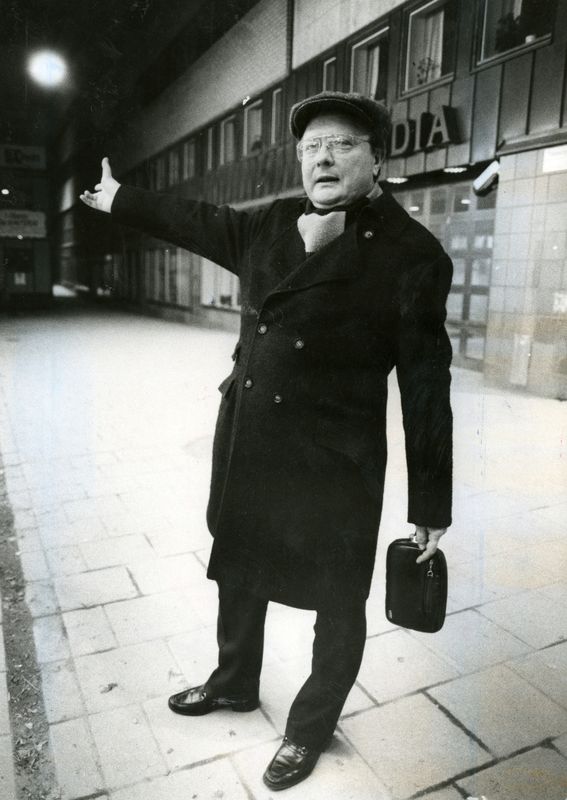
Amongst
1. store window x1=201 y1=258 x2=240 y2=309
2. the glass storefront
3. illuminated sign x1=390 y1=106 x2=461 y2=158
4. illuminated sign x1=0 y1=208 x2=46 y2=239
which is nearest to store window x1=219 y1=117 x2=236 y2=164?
store window x1=201 y1=258 x2=240 y2=309

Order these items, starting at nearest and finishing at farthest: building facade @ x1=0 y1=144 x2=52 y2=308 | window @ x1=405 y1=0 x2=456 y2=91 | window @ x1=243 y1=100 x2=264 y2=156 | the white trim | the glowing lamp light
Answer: the glowing lamp light < window @ x1=405 y1=0 x2=456 y2=91 < the white trim < window @ x1=243 y1=100 x2=264 y2=156 < building facade @ x1=0 y1=144 x2=52 y2=308

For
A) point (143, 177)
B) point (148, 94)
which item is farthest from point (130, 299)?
point (148, 94)

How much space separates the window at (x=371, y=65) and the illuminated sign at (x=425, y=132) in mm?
1345

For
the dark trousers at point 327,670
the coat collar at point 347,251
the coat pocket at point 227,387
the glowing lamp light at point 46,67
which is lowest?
the dark trousers at point 327,670

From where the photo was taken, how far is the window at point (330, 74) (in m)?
14.3

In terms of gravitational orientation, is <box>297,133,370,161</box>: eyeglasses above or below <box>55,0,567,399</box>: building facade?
below

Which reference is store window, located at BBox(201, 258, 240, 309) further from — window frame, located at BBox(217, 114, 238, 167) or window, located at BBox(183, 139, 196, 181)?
window, located at BBox(183, 139, 196, 181)

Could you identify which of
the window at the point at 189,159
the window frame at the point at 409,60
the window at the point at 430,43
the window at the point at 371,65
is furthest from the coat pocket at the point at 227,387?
the window at the point at 189,159

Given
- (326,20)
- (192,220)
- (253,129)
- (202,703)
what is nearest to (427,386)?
(192,220)

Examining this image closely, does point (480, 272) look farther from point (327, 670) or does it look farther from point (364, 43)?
point (327, 670)

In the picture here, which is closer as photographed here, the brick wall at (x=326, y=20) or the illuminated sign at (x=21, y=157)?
the brick wall at (x=326, y=20)

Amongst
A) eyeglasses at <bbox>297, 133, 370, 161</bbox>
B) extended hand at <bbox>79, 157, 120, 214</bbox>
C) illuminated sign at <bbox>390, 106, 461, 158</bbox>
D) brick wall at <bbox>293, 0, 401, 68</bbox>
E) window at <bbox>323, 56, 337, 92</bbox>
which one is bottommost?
extended hand at <bbox>79, 157, 120, 214</bbox>

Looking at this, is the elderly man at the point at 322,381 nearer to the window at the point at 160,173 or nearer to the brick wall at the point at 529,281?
the brick wall at the point at 529,281

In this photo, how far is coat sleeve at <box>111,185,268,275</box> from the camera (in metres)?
2.36
